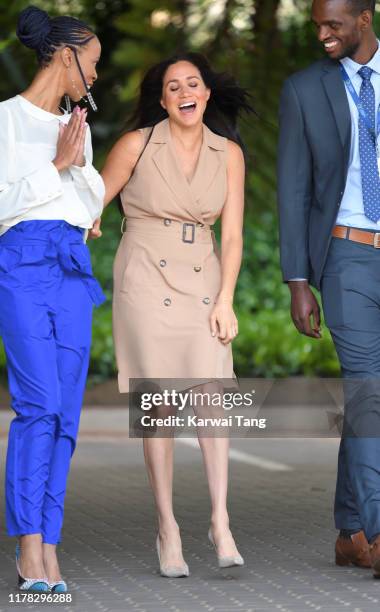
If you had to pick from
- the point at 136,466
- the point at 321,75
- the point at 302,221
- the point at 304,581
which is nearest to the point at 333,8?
the point at 321,75

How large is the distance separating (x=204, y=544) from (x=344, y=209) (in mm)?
1854

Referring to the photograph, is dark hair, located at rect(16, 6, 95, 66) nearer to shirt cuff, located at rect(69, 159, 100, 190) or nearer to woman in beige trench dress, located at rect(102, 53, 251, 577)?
shirt cuff, located at rect(69, 159, 100, 190)

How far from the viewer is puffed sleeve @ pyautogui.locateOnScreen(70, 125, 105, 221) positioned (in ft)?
20.9

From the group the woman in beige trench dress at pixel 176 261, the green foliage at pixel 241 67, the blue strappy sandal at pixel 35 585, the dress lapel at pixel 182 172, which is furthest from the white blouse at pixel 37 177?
the green foliage at pixel 241 67

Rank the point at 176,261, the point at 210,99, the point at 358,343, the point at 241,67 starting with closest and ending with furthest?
the point at 358,343
the point at 176,261
the point at 210,99
the point at 241,67

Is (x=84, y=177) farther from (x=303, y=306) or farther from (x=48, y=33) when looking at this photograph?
(x=303, y=306)

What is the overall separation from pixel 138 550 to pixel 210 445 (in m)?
0.95

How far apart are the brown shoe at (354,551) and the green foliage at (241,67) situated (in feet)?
23.1

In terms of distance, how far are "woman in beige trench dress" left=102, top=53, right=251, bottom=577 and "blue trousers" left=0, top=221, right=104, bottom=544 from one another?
0.52m

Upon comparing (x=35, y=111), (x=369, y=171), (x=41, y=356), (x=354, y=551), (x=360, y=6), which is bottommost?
(x=354, y=551)

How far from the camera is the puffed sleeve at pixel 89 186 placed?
6.38m

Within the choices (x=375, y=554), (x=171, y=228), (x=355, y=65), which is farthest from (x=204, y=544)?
(x=355, y=65)

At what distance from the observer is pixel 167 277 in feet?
22.4

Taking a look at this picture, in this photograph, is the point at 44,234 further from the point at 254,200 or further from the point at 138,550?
the point at 254,200
